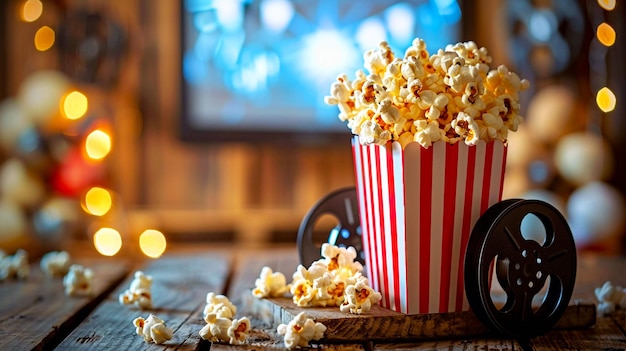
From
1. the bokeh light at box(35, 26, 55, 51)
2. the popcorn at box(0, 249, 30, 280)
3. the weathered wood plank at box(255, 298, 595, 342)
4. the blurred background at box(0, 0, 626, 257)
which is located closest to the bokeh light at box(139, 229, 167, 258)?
the blurred background at box(0, 0, 626, 257)

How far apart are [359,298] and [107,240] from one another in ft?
7.63

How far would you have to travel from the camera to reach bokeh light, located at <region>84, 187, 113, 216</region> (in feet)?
10.2

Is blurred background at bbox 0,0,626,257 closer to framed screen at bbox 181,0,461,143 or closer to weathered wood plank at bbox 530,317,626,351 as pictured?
framed screen at bbox 181,0,461,143

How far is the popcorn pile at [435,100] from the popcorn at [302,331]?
0.24m

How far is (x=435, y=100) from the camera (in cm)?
97

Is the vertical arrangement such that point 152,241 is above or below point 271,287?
below

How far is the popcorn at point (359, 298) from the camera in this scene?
3.26 feet

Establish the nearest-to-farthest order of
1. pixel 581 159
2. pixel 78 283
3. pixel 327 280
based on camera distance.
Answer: pixel 327 280
pixel 78 283
pixel 581 159

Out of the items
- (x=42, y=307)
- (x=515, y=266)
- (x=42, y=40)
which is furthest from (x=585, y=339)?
(x=42, y=40)

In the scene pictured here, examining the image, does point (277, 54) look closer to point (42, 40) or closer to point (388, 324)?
point (42, 40)

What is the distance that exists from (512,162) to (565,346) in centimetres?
213

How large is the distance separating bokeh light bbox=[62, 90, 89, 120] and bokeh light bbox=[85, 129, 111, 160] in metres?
0.09

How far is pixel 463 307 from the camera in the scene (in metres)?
1.03

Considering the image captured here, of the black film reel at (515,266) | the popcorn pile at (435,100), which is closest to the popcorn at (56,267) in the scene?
the popcorn pile at (435,100)
